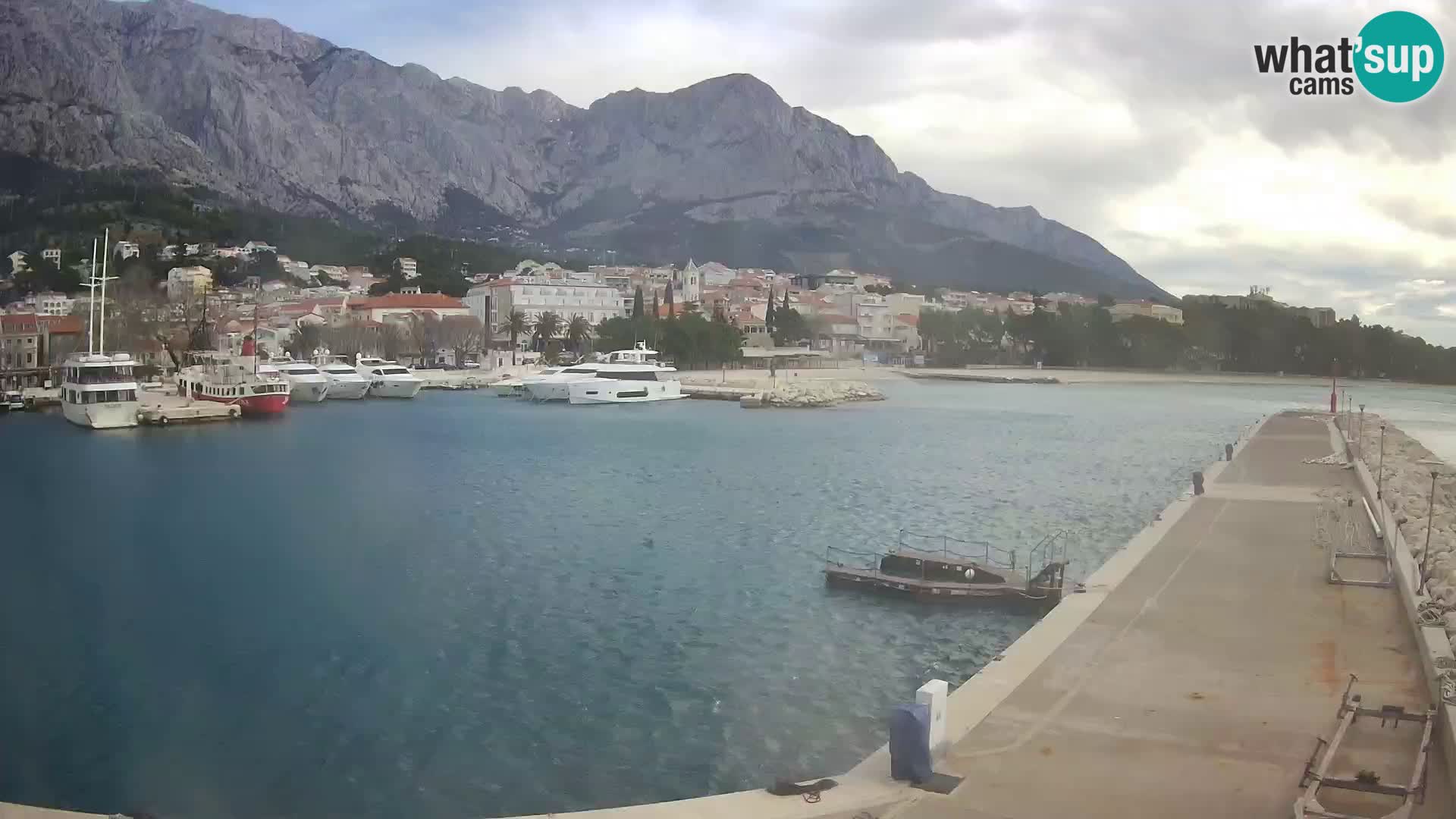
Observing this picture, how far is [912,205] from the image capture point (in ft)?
481

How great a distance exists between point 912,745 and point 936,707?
19 cm

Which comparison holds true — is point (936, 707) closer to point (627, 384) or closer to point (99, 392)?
point (99, 392)

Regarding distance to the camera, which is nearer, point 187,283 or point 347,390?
point 347,390

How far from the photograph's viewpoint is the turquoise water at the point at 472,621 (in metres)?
5.44

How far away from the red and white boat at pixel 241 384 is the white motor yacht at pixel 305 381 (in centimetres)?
153

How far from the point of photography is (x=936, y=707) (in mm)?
3859

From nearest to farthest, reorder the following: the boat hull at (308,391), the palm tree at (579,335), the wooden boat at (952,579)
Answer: the wooden boat at (952,579) < the boat hull at (308,391) < the palm tree at (579,335)

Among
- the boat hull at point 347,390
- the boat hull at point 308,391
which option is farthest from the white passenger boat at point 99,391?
the boat hull at point 347,390

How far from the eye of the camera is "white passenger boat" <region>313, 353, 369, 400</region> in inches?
1422

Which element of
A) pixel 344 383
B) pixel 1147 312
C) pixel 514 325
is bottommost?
pixel 344 383

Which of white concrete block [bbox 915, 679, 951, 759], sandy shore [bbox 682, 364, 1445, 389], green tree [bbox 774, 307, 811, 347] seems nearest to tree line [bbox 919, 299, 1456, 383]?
sandy shore [bbox 682, 364, 1445, 389]

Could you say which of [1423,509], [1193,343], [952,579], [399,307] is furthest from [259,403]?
[1193,343]

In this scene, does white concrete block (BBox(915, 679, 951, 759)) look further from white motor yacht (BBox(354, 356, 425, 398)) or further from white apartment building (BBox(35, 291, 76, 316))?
white motor yacht (BBox(354, 356, 425, 398))

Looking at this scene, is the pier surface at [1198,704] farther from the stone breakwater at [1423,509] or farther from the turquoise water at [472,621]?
the turquoise water at [472,621]
